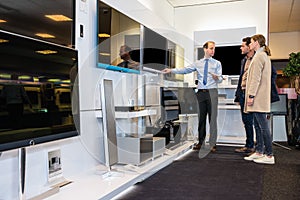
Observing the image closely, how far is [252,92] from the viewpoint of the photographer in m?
3.43

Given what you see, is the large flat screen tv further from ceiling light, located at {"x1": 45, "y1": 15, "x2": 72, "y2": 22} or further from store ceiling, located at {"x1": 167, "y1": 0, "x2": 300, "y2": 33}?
store ceiling, located at {"x1": 167, "y1": 0, "x2": 300, "y2": 33}

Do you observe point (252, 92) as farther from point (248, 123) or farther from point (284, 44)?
point (284, 44)

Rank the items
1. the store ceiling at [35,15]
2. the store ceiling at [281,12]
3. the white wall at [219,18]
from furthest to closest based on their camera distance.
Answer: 1. the store ceiling at [281,12]
2. the white wall at [219,18]
3. the store ceiling at [35,15]

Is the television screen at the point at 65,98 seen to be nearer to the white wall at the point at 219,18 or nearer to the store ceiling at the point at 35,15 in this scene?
the store ceiling at the point at 35,15

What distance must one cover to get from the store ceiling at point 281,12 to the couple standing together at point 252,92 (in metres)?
1.83

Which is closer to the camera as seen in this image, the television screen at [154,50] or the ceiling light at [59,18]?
the ceiling light at [59,18]

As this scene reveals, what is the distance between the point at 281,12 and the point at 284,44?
80.8 inches

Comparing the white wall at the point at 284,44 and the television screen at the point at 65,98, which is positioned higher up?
the white wall at the point at 284,44

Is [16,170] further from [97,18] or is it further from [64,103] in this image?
[97,18]

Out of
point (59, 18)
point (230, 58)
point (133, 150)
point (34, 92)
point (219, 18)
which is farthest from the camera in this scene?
point (219, 18)

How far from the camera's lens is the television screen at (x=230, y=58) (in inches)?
209

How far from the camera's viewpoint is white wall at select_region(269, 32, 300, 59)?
27.5ft

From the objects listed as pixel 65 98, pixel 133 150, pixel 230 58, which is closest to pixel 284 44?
pixel 230 58

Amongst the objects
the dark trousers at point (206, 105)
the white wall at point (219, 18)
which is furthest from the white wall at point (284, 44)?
the dark trousers at point (206, 105)
